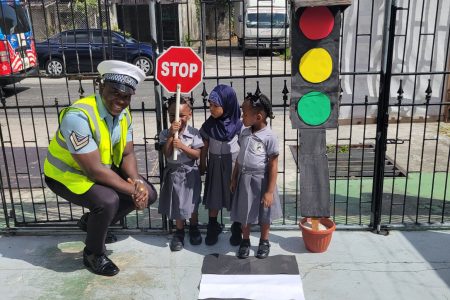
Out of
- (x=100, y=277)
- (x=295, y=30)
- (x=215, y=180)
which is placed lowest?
(x=100, y=277)

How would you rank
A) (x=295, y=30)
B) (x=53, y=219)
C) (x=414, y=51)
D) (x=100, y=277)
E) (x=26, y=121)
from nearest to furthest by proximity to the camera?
(x=295, y=30) → (x=100, y=277) → (x=53, y=219) → (x=414, y=51) → (x=26, y=121)

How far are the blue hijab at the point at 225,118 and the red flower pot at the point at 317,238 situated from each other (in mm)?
975

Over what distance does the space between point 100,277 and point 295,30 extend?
7.62ft

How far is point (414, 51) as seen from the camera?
7902 millimetres

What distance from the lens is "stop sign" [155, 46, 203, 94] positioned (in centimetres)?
331

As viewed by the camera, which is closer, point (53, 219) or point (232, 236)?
point (232, 236)

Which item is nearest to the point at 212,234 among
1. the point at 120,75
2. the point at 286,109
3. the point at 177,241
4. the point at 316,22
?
the point at 177,241

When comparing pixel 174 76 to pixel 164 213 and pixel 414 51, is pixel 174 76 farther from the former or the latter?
pixel 414 51

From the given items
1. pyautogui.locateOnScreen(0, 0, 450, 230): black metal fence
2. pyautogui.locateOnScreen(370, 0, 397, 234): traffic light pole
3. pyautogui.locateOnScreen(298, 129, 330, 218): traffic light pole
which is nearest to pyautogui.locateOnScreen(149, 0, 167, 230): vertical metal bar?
pyautogui.locateOnScreen(0, 0, 450, 230): black metal fence

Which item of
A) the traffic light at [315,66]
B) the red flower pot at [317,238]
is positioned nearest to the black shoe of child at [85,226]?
the red flower pot at [317,238]

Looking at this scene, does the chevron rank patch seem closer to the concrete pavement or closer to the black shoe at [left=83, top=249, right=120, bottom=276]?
the black shoe at [left=83, top=249, right=120, bottom=276]

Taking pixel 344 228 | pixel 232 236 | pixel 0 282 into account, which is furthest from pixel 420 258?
pixel 0 282

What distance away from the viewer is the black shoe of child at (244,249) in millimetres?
3506

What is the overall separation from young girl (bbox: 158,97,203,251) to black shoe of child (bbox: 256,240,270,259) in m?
0.61
